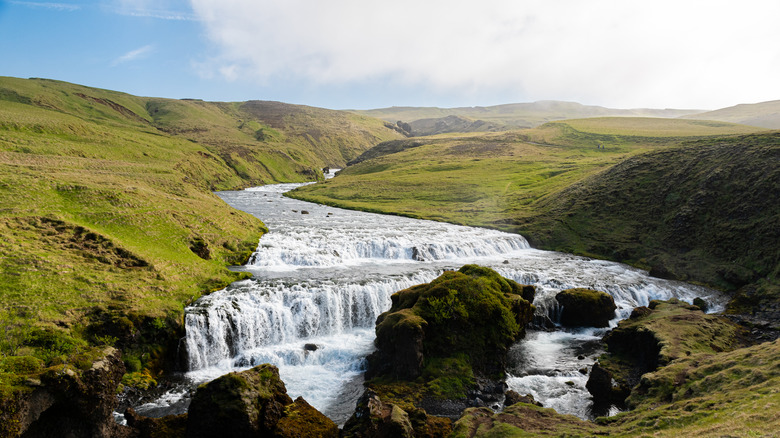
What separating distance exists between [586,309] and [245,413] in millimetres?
26847

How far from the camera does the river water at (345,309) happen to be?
2167 centimetres

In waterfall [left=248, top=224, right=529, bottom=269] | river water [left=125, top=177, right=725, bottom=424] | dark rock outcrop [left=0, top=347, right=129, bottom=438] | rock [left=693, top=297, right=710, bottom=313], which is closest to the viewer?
dark rock outcrop [left=0, top=347, right=129, bottom=438]

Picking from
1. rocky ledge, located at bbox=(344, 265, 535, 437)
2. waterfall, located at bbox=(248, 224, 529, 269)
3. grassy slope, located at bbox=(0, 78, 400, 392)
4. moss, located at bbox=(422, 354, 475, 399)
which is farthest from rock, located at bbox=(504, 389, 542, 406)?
waterfall, located at bbox=(248, 224, 529, 269)

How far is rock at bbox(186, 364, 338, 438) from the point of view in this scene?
43.7 feet

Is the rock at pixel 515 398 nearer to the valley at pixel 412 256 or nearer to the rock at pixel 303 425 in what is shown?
the valley at pixel 412 256

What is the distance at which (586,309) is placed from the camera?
30.8m

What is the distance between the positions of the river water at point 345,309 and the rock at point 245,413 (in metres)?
4.51

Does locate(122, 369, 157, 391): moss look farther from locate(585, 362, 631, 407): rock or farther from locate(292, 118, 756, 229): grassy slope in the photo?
locate(292, 118, 756, 229): grassy slope

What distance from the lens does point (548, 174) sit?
331 feet

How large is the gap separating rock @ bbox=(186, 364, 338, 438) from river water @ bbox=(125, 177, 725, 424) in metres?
4.51

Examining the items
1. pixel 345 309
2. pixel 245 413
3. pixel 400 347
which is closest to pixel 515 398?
pixel 400 347

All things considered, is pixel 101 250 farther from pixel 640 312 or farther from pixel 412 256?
pixel 640 312

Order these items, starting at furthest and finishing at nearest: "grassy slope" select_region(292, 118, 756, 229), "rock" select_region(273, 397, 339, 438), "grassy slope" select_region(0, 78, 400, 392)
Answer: "grassy slope" select_region(292, 118, 756, 229) → "grassy slope" select_region(0, 78, 400, 392) → "rock" select_region(273, 397, 339, 438)

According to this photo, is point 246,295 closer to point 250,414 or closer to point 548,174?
point 250,414
